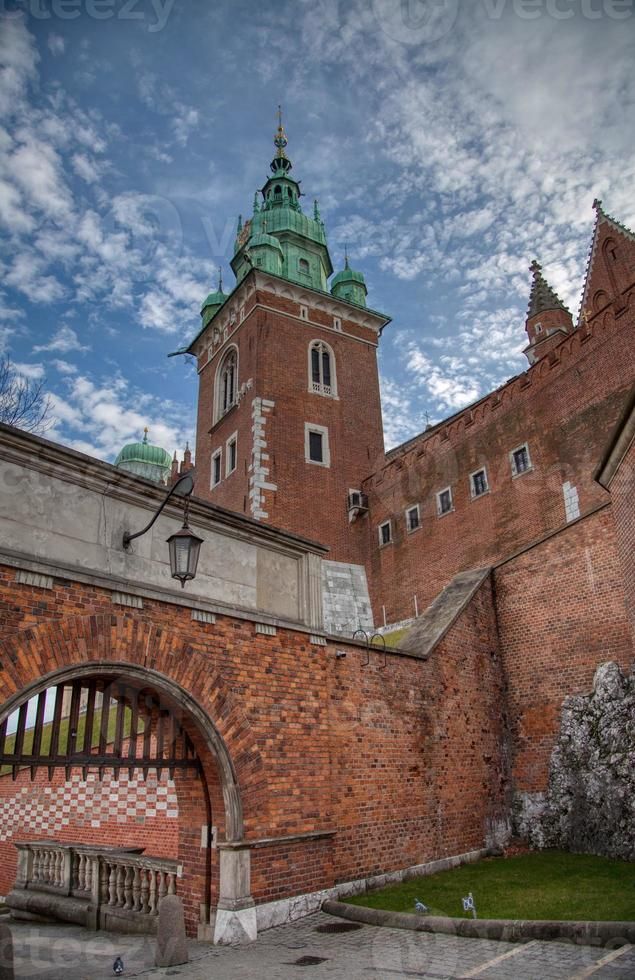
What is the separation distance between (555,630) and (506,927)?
7.62 meters

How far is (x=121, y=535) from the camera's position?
8.01 meters

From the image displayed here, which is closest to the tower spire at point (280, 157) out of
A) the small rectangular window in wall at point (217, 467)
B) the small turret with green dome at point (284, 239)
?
the small turret with green dome at point (284, 239)

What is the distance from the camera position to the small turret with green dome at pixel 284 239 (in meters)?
31.0

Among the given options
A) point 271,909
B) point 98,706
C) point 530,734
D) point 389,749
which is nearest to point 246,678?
point 271,909

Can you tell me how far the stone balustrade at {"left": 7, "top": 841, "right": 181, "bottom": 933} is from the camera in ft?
28.2

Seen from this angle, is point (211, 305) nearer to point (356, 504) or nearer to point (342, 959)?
point (356, 504)

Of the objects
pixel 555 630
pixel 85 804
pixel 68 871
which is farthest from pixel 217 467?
pixel 68 871

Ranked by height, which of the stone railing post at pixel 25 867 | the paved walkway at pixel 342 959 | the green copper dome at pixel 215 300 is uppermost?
the green copper dome at pixel 215 300

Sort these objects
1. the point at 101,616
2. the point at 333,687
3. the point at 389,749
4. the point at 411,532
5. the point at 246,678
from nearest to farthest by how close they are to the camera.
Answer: the point at 101,616
the point at 246,678
the point at 333,687
the point at 389,749
the point at 411,532

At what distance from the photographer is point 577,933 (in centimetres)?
668

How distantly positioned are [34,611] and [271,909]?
188 inches

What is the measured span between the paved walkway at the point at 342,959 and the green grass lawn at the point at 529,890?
0.91 metres

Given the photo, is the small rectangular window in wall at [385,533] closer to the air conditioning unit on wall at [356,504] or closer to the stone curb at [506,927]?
the air conditioning unit on wall at [356,504]

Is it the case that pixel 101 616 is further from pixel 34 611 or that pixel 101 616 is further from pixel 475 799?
pixel 475 799
